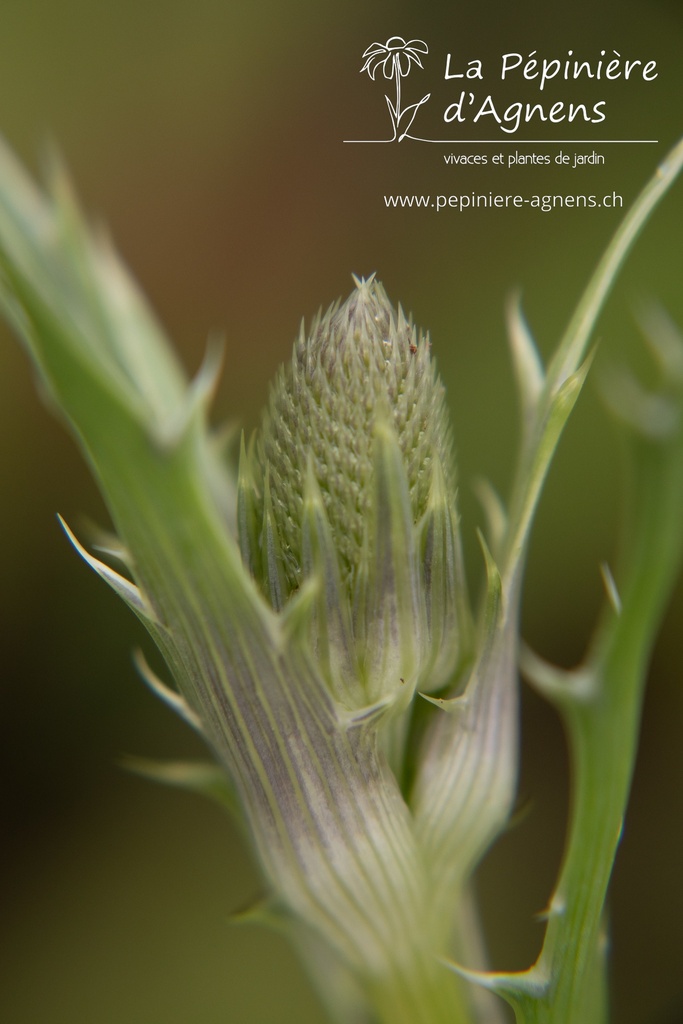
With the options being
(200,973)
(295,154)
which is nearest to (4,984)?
(200,973)

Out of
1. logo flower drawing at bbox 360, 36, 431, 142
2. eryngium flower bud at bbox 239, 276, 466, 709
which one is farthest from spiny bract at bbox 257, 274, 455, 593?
logo flower drawing at bbox 360, 36, 431, 142

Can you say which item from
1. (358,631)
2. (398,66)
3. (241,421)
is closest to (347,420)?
(358,631)

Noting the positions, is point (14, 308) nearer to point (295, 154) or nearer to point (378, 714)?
point (378, 714)

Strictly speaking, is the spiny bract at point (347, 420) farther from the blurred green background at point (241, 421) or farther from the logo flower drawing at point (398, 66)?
the blurred green background at point (241, 421)

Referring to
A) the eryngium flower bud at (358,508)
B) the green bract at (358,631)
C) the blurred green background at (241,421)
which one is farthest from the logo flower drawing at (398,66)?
the eryngium flower bud at (358,508)

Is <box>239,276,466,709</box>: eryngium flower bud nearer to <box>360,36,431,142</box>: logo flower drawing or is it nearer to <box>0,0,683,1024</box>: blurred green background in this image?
<box>360,36,431,142</box>: logo flower drawing

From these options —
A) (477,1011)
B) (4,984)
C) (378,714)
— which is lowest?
(4,984)

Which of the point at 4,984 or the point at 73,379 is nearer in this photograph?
the point at 73,379
